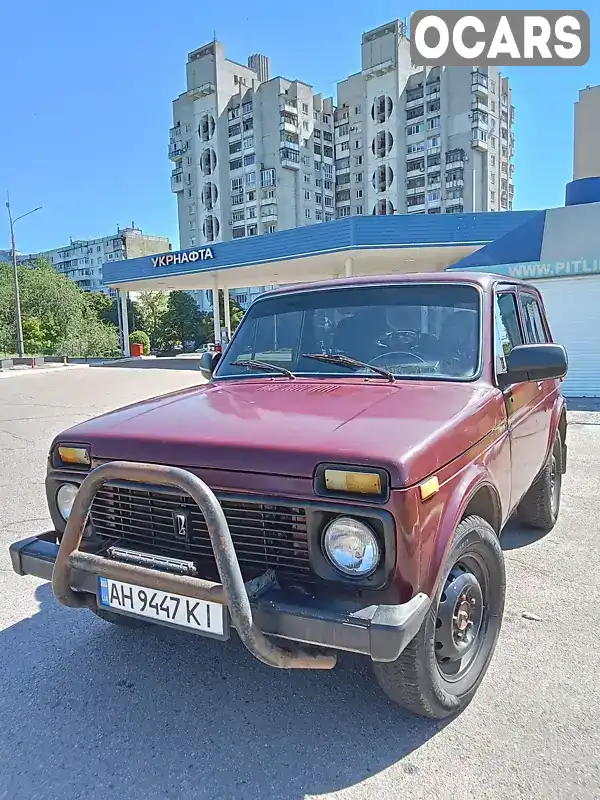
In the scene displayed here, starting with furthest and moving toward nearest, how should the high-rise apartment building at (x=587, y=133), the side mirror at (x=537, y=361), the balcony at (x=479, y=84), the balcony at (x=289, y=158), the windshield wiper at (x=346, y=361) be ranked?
the balcony at (x=289, y=158), the balcony at (x=479, y=84), the high-rise apartment building at (x=587, y=133), the windshield wiper at (x=346, y=361), the side mirror at (x=537, y=361)

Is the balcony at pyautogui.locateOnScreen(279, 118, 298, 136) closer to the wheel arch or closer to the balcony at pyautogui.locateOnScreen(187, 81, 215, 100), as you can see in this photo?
the balcony at pyautogui.locateOnScreen(187, 81, 215, 100)

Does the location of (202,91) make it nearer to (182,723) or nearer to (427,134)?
(427,134)

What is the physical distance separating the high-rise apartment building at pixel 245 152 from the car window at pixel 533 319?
7290 cm

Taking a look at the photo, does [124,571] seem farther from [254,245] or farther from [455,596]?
[254,245]

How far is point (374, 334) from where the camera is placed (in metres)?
3.37

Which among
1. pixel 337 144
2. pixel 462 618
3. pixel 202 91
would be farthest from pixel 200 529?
pixel 202 91

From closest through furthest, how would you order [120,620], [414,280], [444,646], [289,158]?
[444,646] < [120,620] < [414,280] < [289,158]

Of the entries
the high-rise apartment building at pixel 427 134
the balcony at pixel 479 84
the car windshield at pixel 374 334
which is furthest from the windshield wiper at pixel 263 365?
the balcony at pixel 479 84

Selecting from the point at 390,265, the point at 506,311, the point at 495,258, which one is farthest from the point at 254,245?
the point at 506,311

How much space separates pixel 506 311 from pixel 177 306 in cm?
5478

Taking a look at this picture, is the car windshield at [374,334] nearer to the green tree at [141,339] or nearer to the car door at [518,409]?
the car door at [518,409]

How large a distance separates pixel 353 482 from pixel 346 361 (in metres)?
1.31

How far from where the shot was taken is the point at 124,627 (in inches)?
130

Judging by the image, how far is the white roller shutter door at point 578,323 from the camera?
40.2ft
